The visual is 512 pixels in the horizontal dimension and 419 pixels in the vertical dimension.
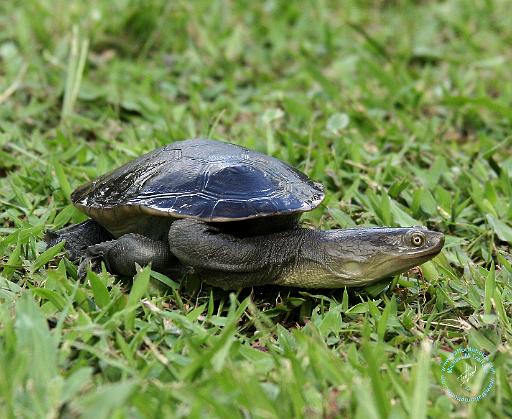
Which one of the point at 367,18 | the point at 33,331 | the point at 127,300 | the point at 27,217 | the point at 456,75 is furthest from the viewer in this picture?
the point at 367,18

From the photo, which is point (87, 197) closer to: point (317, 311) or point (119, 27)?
point (317, 311)

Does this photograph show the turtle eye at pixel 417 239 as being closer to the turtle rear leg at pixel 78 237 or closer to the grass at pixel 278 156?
the grass at pixel 278 156

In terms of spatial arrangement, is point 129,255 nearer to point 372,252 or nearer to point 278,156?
point 372,252

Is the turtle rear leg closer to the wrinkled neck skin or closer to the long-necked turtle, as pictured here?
the long-necked turtle

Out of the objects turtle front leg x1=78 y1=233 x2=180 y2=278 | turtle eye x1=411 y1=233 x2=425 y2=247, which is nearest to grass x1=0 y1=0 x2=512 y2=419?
turtle front leg x1=78 y1=233 x2=180 y2=278

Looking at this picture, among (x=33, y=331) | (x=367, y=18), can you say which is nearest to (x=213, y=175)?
(x=33, y=331)

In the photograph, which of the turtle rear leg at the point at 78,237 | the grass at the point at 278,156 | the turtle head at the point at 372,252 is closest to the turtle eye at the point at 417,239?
the turtle head at the point at 372,252

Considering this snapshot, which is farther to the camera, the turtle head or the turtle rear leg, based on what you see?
the turtle rear leg
